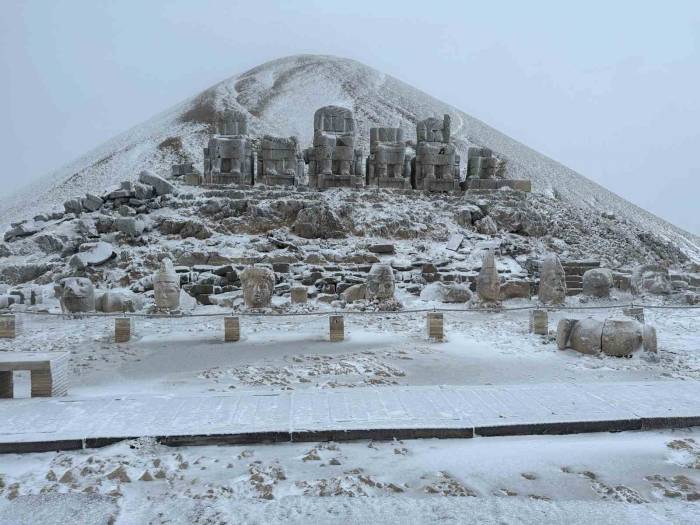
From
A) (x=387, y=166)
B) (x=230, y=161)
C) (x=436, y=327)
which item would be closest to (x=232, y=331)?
(x=436, y=327)

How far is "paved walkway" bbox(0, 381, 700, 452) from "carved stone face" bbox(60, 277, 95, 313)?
6752 millimetres

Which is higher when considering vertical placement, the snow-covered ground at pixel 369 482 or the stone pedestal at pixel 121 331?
the stone pedestal at pixel 121 331

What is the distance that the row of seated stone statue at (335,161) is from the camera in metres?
23.6

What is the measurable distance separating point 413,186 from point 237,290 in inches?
491

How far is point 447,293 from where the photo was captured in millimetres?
14312

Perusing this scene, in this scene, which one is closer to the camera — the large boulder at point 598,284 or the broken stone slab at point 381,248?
the large boulder at point 598,284

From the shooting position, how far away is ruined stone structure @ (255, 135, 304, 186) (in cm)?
2358

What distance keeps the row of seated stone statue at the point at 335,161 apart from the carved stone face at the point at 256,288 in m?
11.1

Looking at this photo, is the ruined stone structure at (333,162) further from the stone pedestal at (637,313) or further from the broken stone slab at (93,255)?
the stone pedestal at (637,313)

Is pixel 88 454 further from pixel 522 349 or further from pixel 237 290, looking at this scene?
pixel 237 290

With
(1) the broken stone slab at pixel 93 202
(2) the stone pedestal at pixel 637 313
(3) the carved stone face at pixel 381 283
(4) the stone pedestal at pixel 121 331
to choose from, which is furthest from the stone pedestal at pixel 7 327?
(1) the broken stone slab at pixel 93 202

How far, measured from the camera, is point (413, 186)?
82.5ft

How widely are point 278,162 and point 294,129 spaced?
89.7 ft

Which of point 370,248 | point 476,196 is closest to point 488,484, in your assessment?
point 370,248
